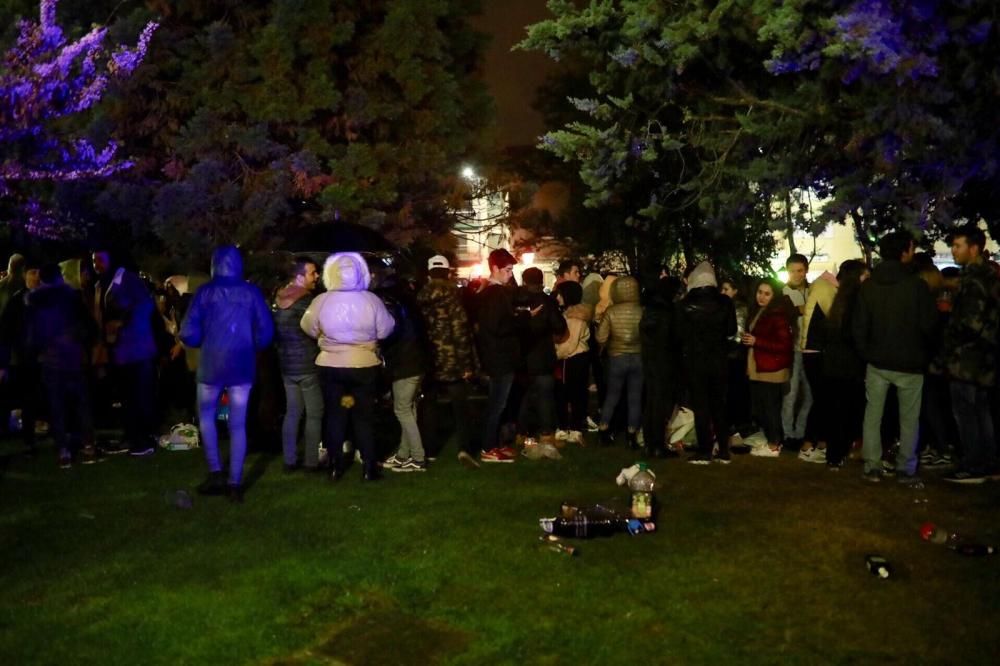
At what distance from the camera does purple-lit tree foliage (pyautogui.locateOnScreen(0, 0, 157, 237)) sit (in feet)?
58.7

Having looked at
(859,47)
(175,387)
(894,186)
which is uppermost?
(859,47)

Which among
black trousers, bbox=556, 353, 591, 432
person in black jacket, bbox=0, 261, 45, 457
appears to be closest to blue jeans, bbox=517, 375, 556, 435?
black trousers, bbox=556, 353, 591, 432

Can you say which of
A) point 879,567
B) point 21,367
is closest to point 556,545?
point 879,567

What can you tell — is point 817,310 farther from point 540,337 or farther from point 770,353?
point 540,337

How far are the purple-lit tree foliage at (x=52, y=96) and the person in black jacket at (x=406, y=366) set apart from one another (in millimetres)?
11354

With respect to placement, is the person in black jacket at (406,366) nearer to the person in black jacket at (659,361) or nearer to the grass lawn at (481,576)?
the grass lawn at (481,576)

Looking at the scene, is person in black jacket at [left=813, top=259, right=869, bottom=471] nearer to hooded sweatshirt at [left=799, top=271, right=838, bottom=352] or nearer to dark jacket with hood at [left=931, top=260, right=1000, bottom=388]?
hooded sweatshirt at [left=799, top=271, right=838, bottom=352]

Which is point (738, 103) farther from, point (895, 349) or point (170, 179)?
point (170, 179)

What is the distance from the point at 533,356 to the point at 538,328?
0.34 metres

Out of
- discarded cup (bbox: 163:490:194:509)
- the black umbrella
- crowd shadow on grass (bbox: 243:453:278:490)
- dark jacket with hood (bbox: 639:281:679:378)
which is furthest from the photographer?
the black umbrella

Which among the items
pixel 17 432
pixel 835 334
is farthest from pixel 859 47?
pixel 17 432

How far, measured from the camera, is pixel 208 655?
16.4 ft

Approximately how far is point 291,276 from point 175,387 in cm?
385

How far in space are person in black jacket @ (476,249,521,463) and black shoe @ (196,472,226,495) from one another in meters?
2.71
